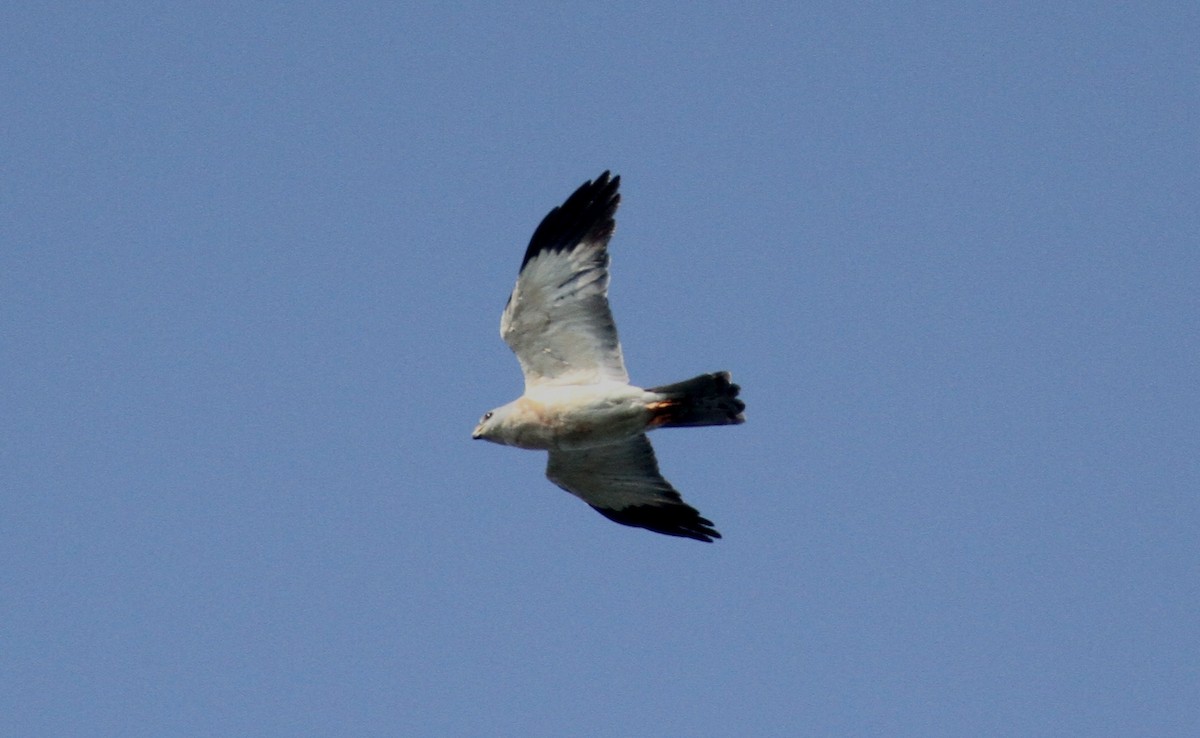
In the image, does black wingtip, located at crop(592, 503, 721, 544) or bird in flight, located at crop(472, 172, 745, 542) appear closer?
bird in flight, located at crop(472, 172, 745, 542)

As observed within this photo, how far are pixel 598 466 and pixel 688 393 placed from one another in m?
1.73

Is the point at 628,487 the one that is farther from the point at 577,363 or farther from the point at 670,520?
the point at 577,363

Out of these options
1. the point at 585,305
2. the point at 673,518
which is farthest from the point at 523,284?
the point at 673,518

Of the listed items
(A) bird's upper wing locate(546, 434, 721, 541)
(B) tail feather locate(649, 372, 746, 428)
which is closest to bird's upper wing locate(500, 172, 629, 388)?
(B) tail feather locate(649, 372, 746, 428)

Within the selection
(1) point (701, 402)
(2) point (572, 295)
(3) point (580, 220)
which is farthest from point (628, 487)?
(3) point (580, 220)

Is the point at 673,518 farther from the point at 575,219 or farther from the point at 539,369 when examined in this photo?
the point at 575,219

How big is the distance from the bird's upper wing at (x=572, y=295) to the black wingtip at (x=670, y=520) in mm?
1685

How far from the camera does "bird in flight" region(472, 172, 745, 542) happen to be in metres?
14.0

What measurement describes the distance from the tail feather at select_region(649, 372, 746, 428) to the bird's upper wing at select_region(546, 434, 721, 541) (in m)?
1.09

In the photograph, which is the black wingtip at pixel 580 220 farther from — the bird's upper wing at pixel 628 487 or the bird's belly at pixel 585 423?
the bird's upper wing at pixel 628 487

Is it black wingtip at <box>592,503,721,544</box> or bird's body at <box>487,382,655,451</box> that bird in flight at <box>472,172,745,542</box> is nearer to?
bird's body at <box>487,382,655,451</box>

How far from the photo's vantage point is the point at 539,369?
14.6m

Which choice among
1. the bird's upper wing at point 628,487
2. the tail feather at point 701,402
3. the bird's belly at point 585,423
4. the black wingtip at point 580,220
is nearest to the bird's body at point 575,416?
the bird's belly at point 585,423

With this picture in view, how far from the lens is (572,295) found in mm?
14250
